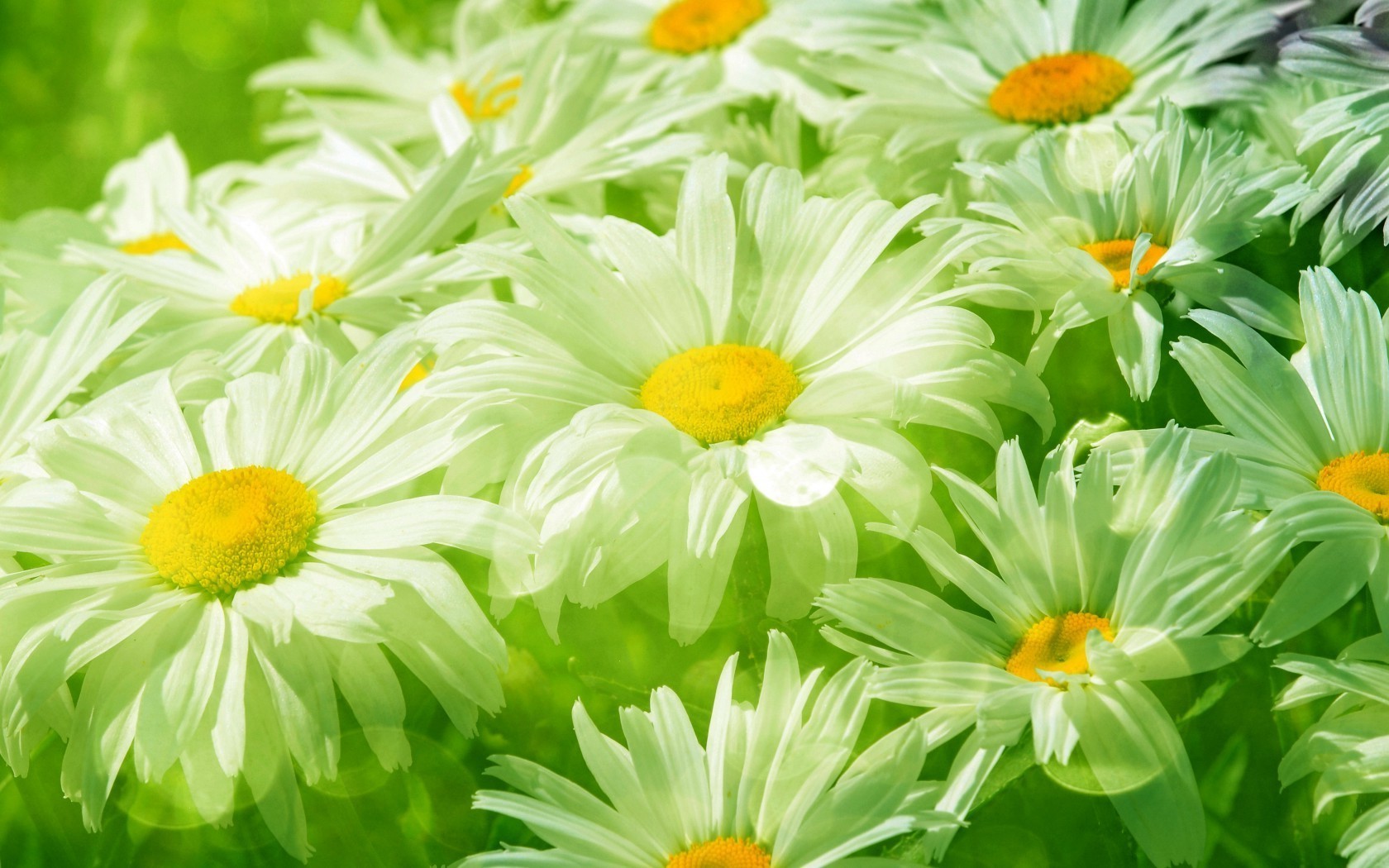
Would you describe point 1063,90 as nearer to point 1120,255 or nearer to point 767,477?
point 1120,255

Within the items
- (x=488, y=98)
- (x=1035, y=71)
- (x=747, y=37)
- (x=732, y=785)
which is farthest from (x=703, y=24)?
(x=732, y=785)

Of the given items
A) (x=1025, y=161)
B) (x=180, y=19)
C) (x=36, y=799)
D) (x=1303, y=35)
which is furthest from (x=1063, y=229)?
(x=180, y=19)

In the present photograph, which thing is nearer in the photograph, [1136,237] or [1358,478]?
[1358,478]

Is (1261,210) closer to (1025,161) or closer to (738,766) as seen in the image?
(1025,161)

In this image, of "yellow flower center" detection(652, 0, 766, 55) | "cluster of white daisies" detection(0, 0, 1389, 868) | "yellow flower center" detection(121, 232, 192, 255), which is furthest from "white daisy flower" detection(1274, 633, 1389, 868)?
"yellow flower center" detection(121, 232, 192, 255)

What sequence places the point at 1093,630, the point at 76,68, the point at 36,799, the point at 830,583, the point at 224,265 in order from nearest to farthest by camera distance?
the point at 1093,630 < the point at 830,583 < the point at 36,799 < the point at 224,265 < the point at 76,68

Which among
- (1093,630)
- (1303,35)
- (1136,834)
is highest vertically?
(1303,35)

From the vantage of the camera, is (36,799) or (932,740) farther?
(36,799)

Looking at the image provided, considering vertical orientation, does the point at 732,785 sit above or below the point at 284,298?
below
